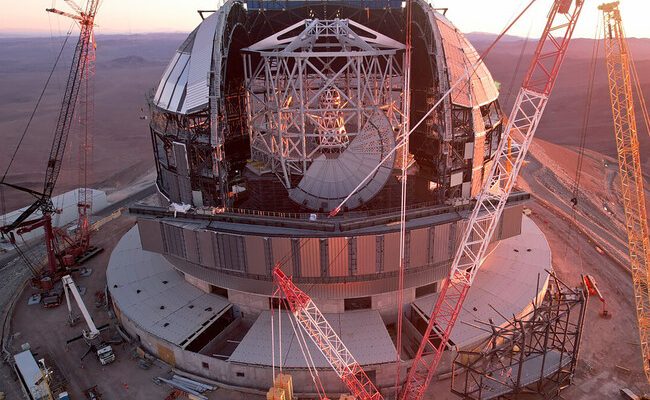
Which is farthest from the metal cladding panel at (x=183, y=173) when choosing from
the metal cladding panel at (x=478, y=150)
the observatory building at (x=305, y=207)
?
the metal cladding panel at (x=478, y=150)

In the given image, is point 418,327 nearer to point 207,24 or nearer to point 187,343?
point 187,343

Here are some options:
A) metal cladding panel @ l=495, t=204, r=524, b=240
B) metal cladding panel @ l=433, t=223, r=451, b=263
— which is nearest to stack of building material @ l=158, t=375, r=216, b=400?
metal cladding panel @ l=433, t=223, r=451, b=263

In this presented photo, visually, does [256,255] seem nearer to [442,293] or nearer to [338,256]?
[338,256]

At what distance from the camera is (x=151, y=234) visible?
45781mm

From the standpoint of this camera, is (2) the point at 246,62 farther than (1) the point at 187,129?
Yes

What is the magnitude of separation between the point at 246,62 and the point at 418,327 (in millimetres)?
34594

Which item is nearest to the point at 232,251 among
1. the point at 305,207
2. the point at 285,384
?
the point at 305,207

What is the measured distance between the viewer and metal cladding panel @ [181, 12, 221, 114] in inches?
1826

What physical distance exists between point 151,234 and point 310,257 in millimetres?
16855

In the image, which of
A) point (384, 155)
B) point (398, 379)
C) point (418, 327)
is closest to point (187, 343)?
point (398, 379)

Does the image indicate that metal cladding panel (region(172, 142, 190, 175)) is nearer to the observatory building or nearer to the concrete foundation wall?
the observatory building

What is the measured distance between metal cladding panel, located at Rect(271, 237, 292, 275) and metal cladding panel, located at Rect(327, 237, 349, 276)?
1.48 metres

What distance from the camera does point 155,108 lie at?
52.9 meters

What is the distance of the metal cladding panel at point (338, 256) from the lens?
40.1 meters
